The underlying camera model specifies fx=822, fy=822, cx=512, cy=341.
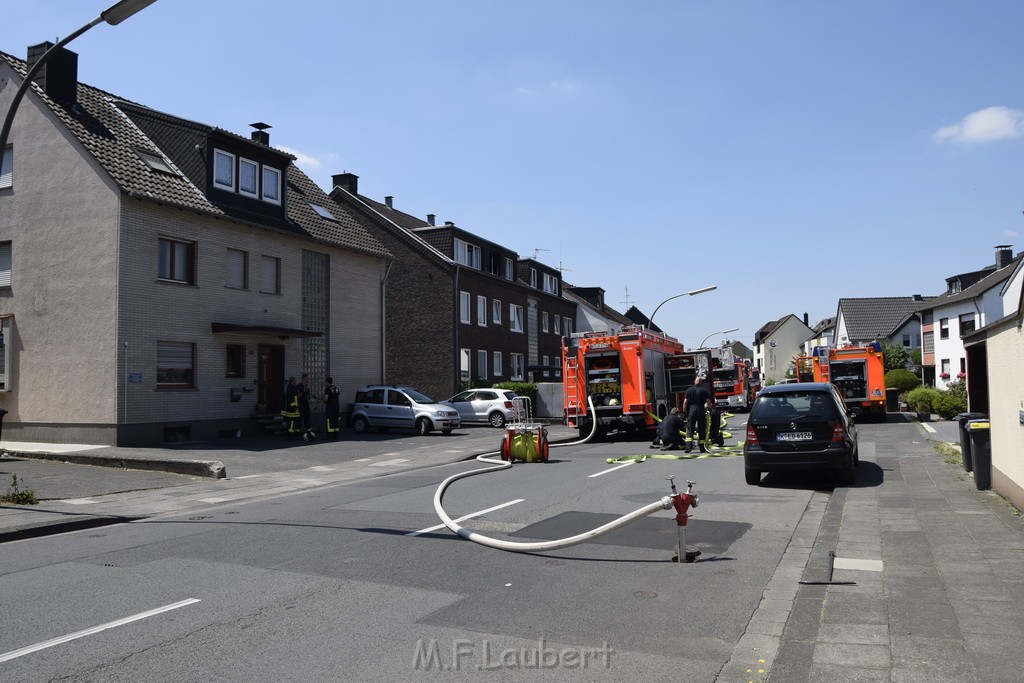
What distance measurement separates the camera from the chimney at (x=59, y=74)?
22.2 metres

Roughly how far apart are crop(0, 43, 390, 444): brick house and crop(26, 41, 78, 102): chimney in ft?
0.16

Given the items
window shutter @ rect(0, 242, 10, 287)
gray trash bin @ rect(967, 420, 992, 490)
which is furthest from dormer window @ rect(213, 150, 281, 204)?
gray trash bin @ rect(967, 420, 992, 490)

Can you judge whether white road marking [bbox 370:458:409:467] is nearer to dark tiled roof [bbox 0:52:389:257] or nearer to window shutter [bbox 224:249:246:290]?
window shutter [bbox 224:249:246:290]

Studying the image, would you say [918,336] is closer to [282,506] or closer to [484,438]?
[484,438]

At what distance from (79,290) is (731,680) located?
20.8 meters

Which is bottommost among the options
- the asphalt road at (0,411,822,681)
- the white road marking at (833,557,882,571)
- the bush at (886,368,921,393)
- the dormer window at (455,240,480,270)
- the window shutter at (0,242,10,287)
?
the asphalt road at (0,411,822,681)

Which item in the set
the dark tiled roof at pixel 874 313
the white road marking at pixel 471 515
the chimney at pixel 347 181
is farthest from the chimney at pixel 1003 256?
the white road marking at pixel 471 515

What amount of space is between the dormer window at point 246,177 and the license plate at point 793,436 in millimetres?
18009

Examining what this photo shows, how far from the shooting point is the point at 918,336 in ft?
235

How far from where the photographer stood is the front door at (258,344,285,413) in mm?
25016

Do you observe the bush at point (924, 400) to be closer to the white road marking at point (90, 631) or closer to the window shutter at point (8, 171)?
the window shutter at point (8, 171)

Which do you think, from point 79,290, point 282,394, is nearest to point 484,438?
point 282,394

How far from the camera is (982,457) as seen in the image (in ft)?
36.6

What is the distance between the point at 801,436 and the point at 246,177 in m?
19.2
